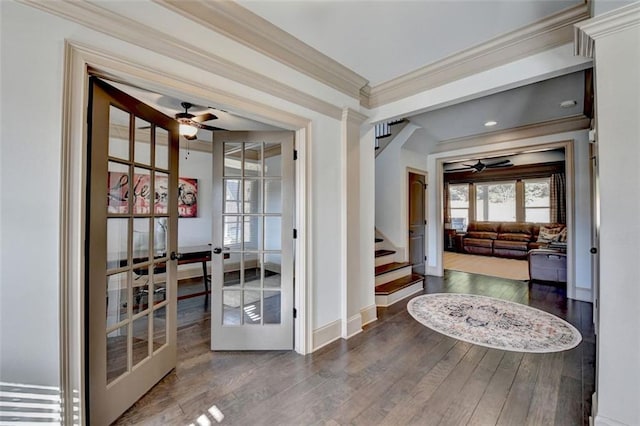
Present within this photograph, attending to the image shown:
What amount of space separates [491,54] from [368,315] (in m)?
2.83

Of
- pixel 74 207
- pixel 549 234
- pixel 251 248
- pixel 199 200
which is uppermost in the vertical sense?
pixel 199 200

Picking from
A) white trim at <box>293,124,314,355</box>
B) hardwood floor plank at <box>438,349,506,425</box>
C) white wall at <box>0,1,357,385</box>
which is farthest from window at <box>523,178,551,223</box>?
white wall at <box>0,1,357,385</box>

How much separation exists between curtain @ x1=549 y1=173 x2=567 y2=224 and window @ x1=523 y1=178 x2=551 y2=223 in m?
0.20

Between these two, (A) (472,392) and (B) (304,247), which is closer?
(A) (472,392)

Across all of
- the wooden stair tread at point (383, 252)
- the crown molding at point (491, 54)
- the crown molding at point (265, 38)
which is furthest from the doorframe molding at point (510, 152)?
the crown molding at point (265, 38)

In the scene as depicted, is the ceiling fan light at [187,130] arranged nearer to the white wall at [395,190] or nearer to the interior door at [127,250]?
the interior door at [127,250]

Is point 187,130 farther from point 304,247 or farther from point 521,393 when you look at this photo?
point 521,393

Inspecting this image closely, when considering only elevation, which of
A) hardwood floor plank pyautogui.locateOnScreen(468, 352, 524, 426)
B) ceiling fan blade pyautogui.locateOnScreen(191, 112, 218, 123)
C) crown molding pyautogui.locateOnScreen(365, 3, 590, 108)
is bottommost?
hardwood floor plank pyautogui.locateOnScreen(468, 352, 524, 426)

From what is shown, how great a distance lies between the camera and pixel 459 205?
973 cm

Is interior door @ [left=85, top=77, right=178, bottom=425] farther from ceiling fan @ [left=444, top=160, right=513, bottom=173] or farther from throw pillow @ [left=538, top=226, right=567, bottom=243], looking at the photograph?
throw pillow @ [left=538, top=226, right=567, bottom=243]

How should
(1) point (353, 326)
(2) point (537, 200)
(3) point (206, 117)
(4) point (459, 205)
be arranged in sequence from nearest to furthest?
(1) point (353, 326), (3) point (206, 117), (2) point (537, 200), (4) point (459, 205)

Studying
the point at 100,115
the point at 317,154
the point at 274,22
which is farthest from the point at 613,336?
the point at 100,115

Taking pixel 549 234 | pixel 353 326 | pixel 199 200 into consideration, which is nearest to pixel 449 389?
pixel 353 326

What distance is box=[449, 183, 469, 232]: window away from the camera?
31.3 feet
